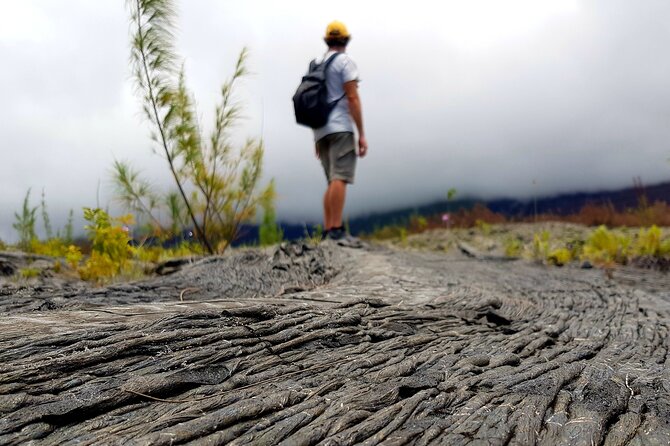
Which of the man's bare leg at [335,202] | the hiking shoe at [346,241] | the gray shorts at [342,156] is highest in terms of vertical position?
the gray shorts at [342,156]

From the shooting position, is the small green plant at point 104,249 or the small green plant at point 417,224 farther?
the small green plant at point 417,224

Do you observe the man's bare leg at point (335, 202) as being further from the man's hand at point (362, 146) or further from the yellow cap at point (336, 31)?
the yellow cap at point (336, 31)

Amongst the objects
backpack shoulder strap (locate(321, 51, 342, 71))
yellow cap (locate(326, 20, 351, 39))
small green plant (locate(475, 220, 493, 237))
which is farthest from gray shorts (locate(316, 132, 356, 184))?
small green plant (locate(475, 220, 493, 237))

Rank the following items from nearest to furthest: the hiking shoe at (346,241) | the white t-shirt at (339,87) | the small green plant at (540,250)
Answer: the hiking shoe at (346,241), the white t-shirt at (339,87), the small green plant at (540,250)

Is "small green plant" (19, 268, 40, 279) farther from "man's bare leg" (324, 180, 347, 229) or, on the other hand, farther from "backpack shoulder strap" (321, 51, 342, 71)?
"backpack shoulder strap" (321, 51, 342, 71)

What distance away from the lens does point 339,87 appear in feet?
17.7

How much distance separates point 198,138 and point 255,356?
423 cm

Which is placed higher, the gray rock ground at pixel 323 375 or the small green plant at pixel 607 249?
the gray rock ground at pixel 323 375

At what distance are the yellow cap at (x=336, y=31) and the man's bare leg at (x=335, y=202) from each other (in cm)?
158

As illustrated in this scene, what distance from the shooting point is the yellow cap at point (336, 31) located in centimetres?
550

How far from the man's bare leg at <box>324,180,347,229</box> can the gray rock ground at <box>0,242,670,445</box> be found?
2.77 meters

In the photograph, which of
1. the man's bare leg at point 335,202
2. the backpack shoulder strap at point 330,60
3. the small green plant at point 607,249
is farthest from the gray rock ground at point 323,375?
the small green plant at point 607,249

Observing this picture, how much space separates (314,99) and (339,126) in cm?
39

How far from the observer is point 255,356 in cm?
172
